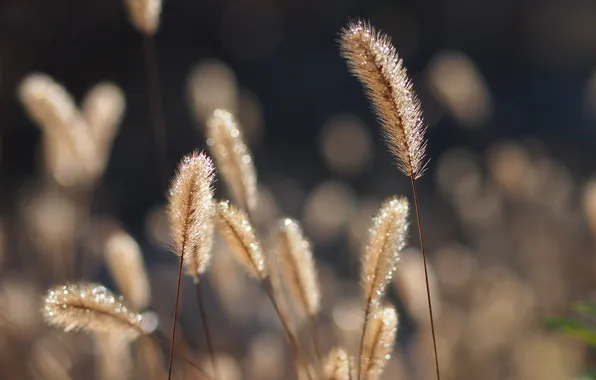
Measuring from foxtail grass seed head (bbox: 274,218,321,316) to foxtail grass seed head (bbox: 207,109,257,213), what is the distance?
0.31 ft

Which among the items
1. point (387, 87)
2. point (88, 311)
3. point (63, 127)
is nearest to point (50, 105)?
point (63, 127)

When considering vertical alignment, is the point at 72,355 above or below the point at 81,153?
below

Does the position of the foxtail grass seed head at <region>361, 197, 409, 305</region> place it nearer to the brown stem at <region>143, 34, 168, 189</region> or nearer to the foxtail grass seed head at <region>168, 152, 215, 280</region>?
the foxtail grass seed head at <region>168, 152, 215, 280</region>

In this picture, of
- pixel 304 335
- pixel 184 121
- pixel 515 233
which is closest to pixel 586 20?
pixel 184 121

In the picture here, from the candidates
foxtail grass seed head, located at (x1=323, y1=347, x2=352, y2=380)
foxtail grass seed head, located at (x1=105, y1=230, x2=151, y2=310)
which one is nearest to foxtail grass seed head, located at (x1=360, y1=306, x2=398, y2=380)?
foxtail grass seed head, located at (x1=323, y1=347, x2=352, y2=380)

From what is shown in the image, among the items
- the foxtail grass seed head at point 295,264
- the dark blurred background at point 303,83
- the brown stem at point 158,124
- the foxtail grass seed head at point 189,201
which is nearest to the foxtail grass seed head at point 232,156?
the foxtail grass seed head at point 295,264

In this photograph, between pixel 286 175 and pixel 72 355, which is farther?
pixel 286 175

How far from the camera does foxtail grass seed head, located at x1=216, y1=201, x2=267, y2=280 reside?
37.7 inches

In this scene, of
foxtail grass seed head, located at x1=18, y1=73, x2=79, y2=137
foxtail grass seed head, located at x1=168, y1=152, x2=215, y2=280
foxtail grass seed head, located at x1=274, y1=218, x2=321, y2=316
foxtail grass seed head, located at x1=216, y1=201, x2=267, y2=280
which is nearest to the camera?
foxtail grass seed head, located at x1=168, y1=152, x2=215, y2=280

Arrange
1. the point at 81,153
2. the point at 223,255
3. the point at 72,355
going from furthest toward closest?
the point at 223,255 < the point at 72,355 < the point at 81,153

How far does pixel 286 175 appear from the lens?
468 centimetres

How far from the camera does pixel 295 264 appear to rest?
1094mm

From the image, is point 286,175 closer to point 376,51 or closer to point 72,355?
point 72,355

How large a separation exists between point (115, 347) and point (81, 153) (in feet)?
1.37
